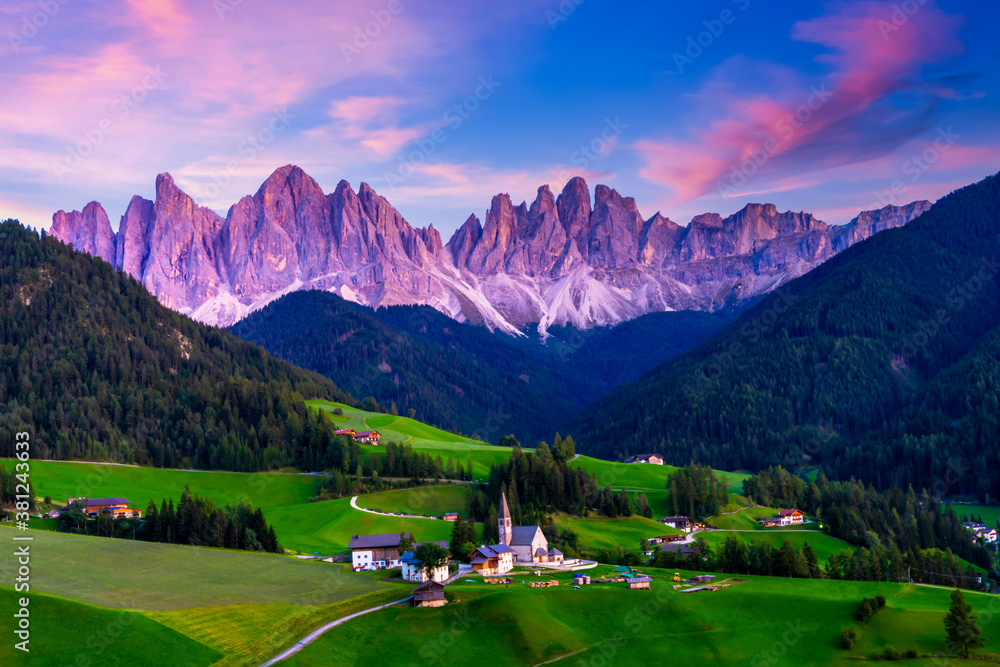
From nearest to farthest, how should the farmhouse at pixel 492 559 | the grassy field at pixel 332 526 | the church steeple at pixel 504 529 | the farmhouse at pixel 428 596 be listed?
the farmhouse at pixel 428 596
the farmhouse at pixel 492 559
the church steeple at pixel 504 529
the grassy field at pixel 332 526

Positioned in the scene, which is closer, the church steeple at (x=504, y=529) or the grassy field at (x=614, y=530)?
the church steeple at (x=504, y=529)

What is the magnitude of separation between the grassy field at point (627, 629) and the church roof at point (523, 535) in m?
20.2

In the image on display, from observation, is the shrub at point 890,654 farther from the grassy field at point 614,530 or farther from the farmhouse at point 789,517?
the farmhouse at point 789,517

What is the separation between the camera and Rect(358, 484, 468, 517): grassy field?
14562 cm

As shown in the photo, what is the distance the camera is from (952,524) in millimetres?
139625

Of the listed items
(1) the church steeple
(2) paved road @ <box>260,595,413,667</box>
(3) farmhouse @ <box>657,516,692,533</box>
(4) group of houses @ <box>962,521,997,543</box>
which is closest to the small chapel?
(1) the church steeple

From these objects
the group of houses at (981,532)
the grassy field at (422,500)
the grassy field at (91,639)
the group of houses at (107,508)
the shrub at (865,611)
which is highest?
the group of houses at (107,508)

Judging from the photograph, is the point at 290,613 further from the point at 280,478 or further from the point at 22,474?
the point at 280,478

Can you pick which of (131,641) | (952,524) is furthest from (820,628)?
(952,524)

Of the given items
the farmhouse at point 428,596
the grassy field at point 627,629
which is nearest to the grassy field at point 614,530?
the grassy field at point 627,629

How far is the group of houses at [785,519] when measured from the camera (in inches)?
5689

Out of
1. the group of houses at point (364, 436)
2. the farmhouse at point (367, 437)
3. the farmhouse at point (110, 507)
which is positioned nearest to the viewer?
the farmhouse at point (110, 507)

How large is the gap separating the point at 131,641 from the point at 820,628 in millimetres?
52057

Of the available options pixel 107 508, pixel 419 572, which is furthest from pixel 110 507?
pixel 419 572
